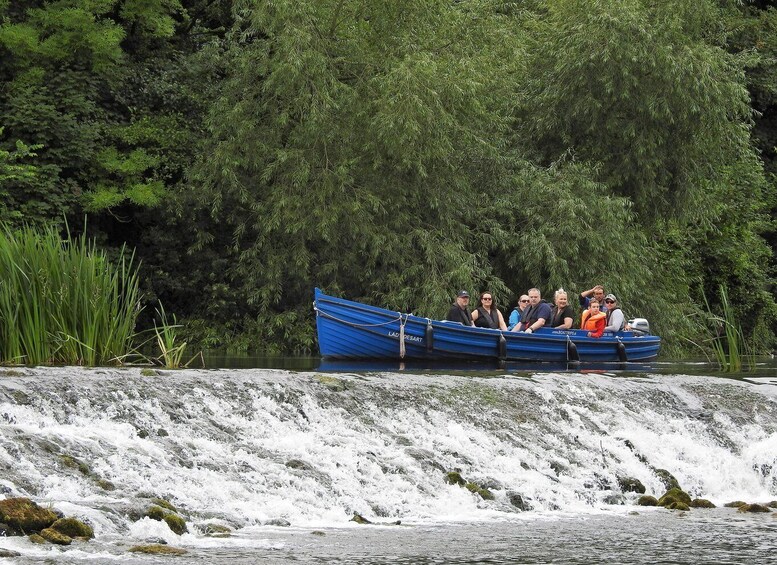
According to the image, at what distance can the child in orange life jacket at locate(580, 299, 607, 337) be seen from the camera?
21.6 m

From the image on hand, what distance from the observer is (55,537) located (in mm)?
8242

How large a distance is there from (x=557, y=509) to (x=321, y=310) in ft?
33.8

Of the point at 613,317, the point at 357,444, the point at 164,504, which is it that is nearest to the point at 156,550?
the point at 164,504

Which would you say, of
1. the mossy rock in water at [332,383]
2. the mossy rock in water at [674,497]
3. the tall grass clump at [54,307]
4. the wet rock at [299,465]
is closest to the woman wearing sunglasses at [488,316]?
the mossy rock in water at [332,383]

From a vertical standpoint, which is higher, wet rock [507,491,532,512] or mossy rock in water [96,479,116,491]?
mossy rock in water [96,479,116,491]

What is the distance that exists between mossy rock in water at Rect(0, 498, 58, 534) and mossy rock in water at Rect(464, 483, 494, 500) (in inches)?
147

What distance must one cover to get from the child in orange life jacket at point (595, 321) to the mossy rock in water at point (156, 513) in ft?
43.8

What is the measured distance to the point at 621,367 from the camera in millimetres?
20953

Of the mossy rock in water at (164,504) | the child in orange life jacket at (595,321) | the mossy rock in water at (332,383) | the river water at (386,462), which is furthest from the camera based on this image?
the child in orange life jacket at (595,321)

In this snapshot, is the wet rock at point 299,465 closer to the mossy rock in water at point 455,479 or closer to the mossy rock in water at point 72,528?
the mossy rock in water at point 455,479

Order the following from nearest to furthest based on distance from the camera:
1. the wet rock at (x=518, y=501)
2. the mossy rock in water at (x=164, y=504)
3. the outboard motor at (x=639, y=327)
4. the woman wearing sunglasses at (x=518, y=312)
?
the mossy rock in water at (x=164, y=504) → the wet rock at (x=518, y=501) → the woman wearing sunglasses at (x=518, y=312) → the outboard motor at (x=639, y=327)

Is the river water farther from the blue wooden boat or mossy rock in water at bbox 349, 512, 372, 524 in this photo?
the blue wooden boat

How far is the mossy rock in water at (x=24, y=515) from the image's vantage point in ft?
27.5

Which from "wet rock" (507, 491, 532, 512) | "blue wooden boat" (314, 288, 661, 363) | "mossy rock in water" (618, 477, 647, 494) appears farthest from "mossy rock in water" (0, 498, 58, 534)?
"blue wooden boat" (314, 288, 661, 363)
